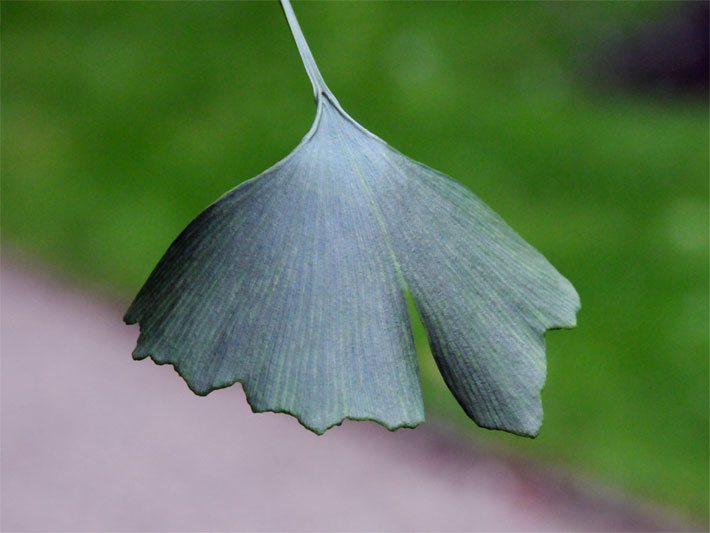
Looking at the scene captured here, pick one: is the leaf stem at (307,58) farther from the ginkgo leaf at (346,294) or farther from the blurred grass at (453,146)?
the blurred grass at (453,146)

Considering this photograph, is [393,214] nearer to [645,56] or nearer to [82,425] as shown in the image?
[82,425]

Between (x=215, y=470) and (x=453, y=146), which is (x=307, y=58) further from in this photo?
(x=453, y=146)

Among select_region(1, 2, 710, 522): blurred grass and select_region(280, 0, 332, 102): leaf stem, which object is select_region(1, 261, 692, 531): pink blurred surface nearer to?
select_region(1, 2, 710, 522): blurred grass

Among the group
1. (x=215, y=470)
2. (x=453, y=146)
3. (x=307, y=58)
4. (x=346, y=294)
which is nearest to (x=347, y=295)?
(x=346, y=294)

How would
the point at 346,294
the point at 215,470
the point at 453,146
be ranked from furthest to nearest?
1. the point at 453,146
2. the point at 215,470
3. the point at 346,294

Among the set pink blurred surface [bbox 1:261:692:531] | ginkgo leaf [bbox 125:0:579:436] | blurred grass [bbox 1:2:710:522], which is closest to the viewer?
ginkgo leaf [bbox 125:0:579:436]

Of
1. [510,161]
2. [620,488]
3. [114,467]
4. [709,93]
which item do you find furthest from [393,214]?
[709,93]

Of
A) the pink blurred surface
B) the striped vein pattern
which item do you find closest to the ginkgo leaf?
the striped vein pattern
